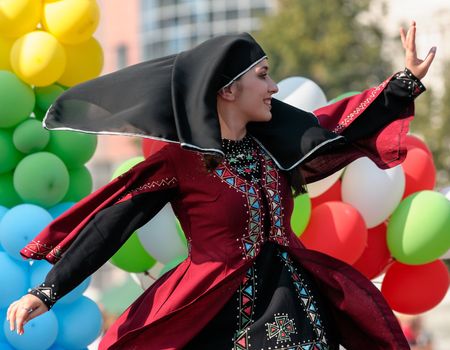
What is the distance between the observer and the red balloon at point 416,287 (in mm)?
5117

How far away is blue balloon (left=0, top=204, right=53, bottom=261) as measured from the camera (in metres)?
4.69

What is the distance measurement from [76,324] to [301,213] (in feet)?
3.69

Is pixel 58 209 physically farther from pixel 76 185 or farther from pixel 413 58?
pixel 413 58

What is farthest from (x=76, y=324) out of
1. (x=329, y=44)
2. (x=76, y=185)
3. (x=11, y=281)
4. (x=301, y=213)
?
(x=329, y=44)

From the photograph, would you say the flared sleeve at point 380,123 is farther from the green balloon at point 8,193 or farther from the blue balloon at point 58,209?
the green balloon at point 8,193

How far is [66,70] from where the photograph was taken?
4.93 meters

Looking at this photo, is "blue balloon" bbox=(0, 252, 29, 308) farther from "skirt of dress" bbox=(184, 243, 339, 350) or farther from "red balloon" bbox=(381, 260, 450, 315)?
"red balloon" bbox=(381, 260, 450, 315)

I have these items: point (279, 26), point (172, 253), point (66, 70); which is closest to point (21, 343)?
point (172, 253)

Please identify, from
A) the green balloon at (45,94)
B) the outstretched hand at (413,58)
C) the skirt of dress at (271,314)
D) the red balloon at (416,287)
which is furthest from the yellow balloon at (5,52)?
the red balloon at (416,287)

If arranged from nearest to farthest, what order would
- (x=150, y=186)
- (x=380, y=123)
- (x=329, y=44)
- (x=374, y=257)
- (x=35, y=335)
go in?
(x=150, y=186) < (x=380, y=123) < (x=35, y=335) < (x=374, y=257) < (x=329, y=44)

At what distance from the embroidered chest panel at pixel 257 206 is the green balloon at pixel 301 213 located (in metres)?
1.09

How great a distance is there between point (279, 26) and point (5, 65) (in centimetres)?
1210

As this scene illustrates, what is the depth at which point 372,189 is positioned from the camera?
5051 mm

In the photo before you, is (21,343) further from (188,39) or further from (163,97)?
(188,39)
